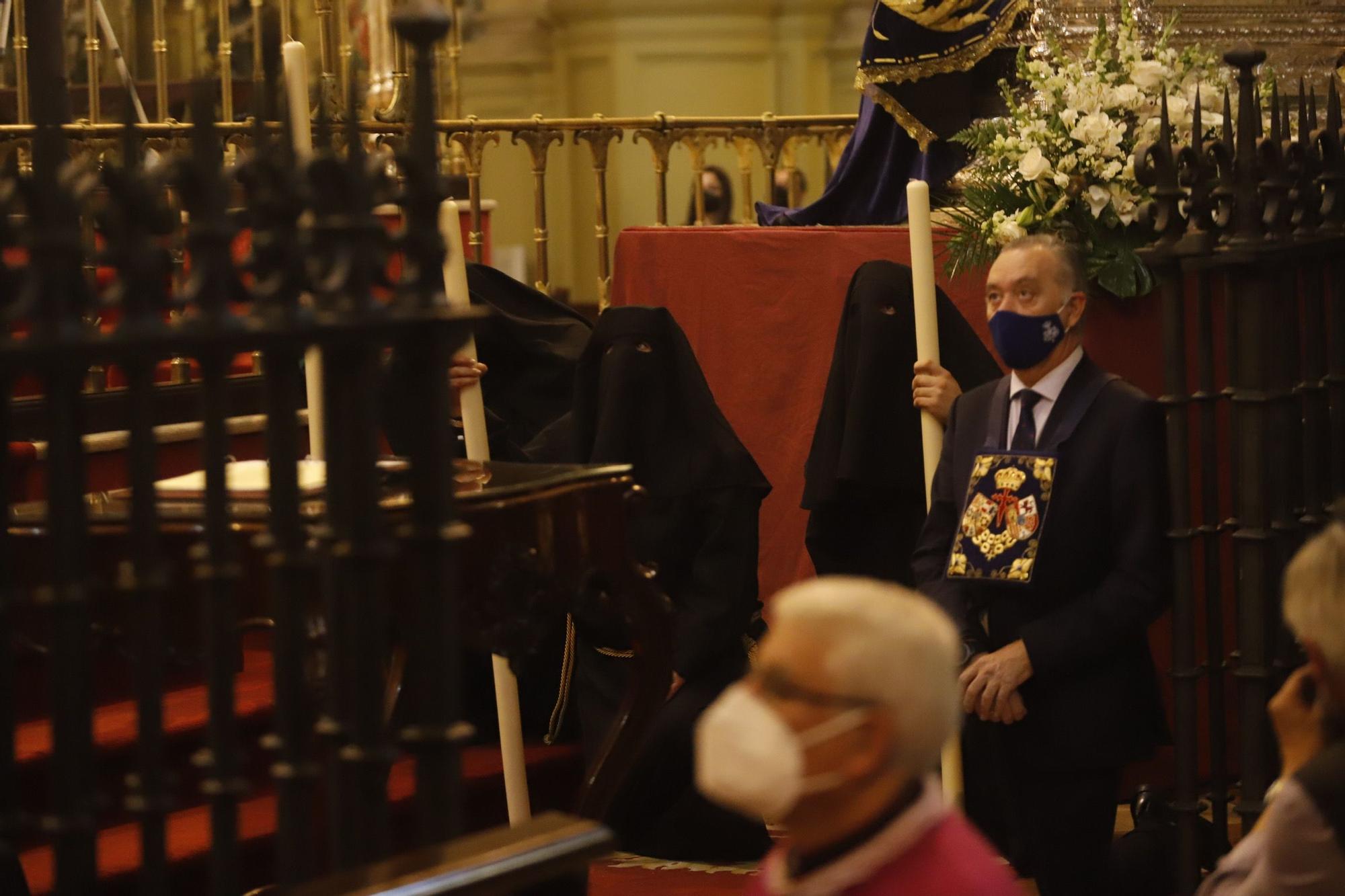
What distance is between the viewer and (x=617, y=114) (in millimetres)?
12320

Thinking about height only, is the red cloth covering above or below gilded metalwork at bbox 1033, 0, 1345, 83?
below

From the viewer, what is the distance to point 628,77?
40.4 feet

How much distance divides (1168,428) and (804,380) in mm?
2197

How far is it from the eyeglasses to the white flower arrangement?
9.93ft

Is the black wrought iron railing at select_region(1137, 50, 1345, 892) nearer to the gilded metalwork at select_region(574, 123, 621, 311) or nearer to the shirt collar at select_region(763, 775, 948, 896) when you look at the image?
the shirt collar at select_region(763, 775, 948, 896)

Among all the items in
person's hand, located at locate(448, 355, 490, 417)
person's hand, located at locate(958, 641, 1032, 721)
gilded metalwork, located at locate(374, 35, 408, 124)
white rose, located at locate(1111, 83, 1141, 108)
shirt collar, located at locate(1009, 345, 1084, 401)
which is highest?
gilded metalwork, located at locate(374, 35, 408, 124)

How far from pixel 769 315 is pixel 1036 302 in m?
1.99

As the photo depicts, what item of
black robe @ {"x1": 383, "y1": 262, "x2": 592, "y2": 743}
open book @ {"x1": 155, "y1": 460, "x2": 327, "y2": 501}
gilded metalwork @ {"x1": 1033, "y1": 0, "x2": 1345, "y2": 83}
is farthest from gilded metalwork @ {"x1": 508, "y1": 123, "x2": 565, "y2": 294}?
open book @ {"x1": 155, "y1": 460, "x2": 327, "y2": 501}

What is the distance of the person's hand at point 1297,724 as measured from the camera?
111 inches

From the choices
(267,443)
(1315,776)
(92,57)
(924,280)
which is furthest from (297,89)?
(92,57)

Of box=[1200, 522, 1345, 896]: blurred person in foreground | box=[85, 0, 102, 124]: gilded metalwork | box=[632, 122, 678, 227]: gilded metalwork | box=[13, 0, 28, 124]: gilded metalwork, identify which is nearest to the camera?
box=[1200, 522, 1345, 896]: blurred person in foreground

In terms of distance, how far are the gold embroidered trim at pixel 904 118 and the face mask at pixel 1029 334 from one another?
2145 millimetres

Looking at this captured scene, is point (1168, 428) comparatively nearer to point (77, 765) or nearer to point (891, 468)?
point (891, 468)

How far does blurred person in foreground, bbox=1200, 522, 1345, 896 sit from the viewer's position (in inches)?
104
